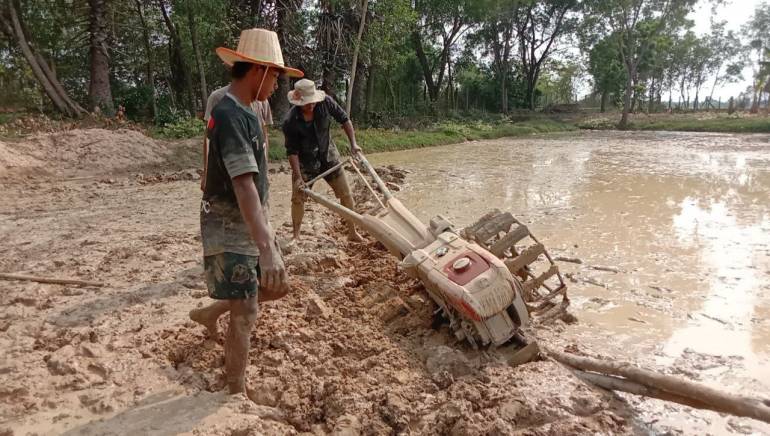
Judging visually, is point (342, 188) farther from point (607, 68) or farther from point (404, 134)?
point (607, 68)

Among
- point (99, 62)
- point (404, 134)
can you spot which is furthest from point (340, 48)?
point (99, 62)

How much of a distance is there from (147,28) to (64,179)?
10533mm

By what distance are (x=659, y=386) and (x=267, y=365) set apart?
2.02m

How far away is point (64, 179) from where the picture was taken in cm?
901

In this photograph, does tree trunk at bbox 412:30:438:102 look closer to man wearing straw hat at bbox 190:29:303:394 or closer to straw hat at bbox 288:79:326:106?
straw hat at bbox 288:79:326:106

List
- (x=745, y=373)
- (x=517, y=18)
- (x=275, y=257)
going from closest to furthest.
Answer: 1. (x=275, y=257)
2. (x=745, y=373)
3. (x=517, y=18)

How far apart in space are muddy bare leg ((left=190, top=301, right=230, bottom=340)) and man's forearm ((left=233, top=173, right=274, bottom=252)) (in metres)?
0.85

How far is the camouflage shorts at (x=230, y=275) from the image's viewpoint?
234cm

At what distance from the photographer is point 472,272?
288 centimetres

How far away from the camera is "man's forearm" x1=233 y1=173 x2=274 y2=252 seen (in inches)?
83.7

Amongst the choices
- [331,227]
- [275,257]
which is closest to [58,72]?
[331,227]

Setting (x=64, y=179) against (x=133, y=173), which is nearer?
(x=64, y=179)

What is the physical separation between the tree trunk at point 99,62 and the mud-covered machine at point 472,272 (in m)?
12.4

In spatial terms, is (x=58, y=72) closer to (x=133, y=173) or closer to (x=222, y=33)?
(x=222, y=33)
